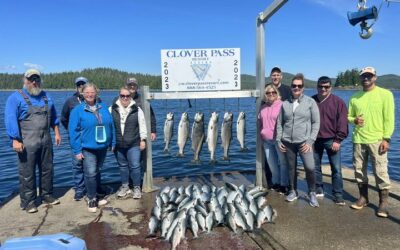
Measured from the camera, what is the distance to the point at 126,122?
264 inches

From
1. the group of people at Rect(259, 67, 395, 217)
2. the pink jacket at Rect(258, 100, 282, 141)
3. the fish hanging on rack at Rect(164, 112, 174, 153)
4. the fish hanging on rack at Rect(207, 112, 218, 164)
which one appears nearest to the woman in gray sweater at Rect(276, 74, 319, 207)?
the group of people at Rect(259, 67, 395, 217)

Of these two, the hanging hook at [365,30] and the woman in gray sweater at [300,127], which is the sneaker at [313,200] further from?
the hanging hook at [365,30]

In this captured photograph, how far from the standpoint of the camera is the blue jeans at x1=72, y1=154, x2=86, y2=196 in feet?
21.9

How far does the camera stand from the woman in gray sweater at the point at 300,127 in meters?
6.09

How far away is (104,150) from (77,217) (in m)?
1.26

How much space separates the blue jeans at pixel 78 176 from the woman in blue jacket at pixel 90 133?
1.11ft

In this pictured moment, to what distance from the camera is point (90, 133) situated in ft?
20.5

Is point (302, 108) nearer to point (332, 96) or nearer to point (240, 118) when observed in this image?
point (332, 96)

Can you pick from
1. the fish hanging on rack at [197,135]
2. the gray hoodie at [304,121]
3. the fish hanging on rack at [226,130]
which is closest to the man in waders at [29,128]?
the fish hanging on rack at [197,135]

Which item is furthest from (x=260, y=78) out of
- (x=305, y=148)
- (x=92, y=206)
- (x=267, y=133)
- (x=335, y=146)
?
(x=92, y=206)

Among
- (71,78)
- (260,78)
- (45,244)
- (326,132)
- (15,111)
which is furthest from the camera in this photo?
(71,78)

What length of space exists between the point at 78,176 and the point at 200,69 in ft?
10.6

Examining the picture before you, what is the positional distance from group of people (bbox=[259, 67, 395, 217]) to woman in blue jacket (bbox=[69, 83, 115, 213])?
3.03 metres

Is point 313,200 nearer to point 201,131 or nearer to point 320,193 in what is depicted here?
point 320,193
